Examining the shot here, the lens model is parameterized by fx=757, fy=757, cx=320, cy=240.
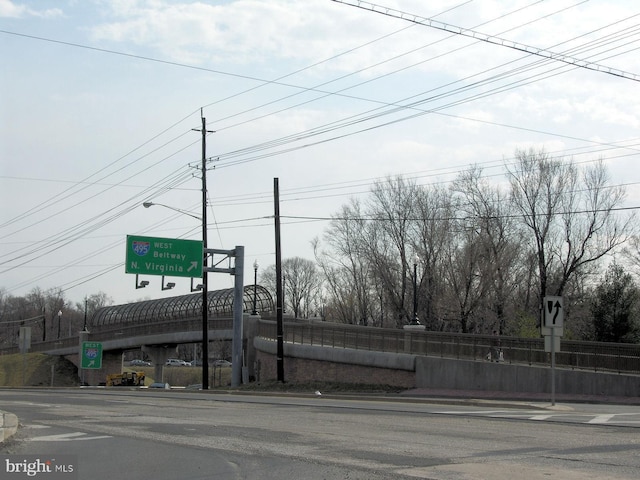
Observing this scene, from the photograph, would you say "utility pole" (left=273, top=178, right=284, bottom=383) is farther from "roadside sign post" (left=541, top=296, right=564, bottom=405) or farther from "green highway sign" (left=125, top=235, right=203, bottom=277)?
"roadside sign post" (left=541, top=296, right=564, bottom=405)

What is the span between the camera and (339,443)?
41.8 ft

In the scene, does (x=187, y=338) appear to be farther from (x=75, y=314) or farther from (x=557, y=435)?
(x=75, y=314)

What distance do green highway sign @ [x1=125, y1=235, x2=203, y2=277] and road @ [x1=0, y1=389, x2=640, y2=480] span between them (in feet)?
53.0

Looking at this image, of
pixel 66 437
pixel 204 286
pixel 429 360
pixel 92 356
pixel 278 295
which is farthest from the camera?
pixel 92 356

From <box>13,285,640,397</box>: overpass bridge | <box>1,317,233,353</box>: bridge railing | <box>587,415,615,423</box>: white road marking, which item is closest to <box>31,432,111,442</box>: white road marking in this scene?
<box>587,415,615,423</box>: white road marking

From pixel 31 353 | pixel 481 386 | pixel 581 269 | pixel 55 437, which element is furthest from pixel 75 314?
pixel 55 437

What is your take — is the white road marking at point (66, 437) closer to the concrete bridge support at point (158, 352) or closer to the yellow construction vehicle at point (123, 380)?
the concrete bridge support at point (158, 352)

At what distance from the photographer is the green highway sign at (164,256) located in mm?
36094

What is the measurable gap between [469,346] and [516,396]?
438 cm

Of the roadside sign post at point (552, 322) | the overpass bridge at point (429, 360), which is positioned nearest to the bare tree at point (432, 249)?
the overpass bridge at point (429, 360)

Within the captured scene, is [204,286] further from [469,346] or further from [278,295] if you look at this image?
[469,346]

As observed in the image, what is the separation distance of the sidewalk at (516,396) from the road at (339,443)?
9492mm

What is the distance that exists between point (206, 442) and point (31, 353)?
276 feet

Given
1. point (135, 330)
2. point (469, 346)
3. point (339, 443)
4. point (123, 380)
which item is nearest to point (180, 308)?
point (135, 330)
